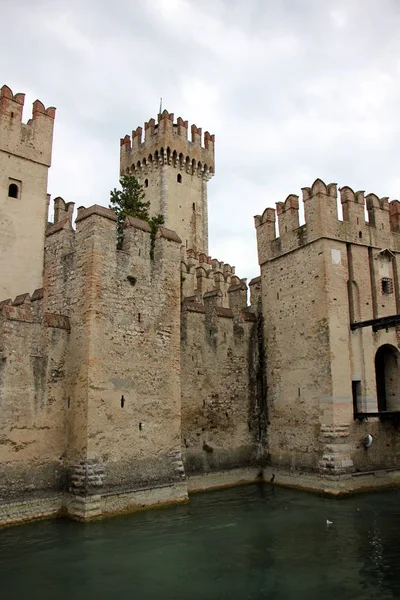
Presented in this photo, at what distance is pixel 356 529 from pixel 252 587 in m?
4.51

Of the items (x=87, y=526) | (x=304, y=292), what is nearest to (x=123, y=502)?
(x=87, y=526)

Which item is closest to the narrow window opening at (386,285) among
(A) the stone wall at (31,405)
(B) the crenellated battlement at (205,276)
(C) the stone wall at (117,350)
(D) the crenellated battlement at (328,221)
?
(D) the crenellated battlement at (328,221)

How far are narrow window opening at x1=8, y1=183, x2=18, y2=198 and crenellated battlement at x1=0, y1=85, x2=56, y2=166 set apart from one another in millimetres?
1211

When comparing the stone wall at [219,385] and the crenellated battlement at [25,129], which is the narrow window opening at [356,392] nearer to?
the stone wall at [219,385]

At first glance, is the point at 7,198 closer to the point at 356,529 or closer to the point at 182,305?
the point at 182,305

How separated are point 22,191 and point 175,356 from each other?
9.10m

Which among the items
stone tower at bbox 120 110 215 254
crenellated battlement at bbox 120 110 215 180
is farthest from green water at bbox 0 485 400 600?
crenellated battlement at bbox 120 110 215 180

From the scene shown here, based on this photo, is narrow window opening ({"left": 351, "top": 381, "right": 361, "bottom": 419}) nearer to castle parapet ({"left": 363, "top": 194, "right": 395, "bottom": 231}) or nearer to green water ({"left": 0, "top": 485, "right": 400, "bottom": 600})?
green water ({"left": 0, "top": 485, "right": 400, "bottom": 600})

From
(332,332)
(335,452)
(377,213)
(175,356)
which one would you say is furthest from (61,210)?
(335,452)

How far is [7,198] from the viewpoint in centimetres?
1945

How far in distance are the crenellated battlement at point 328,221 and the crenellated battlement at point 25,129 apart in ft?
29.7

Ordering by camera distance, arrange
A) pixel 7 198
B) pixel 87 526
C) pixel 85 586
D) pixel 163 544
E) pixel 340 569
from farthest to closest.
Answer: pixel 7 198 < pixel 87 526 < pixel 163 544 < pixel 340 569 < pixel 85 586

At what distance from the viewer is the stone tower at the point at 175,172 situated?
42.4 m

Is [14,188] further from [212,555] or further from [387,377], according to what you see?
[387,377]
